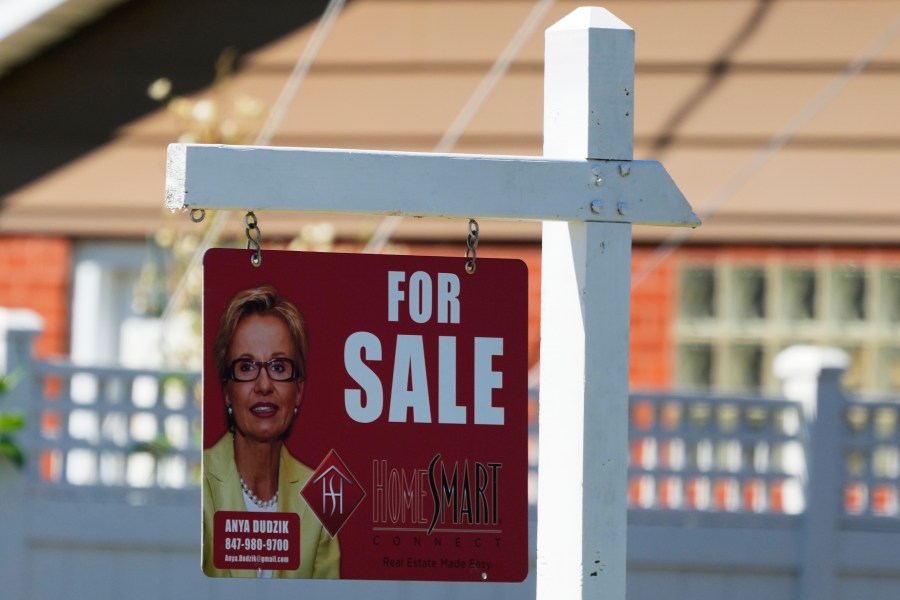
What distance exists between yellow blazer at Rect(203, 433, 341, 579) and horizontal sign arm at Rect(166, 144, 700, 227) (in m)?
0.42

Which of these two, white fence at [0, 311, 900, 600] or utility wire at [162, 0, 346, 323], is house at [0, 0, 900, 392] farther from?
white fence at [0, 311, 900, 600]

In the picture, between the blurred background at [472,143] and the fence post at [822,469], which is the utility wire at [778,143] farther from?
the fence post at [822,469]

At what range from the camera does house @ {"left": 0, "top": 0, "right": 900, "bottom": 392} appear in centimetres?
763

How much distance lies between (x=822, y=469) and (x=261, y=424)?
4.01m

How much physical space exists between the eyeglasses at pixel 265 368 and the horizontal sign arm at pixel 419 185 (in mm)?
264

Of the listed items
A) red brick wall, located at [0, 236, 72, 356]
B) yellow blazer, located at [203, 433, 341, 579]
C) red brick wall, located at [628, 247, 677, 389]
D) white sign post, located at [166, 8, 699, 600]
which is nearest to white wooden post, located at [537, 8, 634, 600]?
white sign post, located at [166, 8, 699, 600]

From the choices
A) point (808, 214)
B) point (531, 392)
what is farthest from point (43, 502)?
point (808, 214)

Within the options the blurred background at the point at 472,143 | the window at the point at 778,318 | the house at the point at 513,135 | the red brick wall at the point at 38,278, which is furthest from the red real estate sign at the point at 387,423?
the red brick wall at the point at 38,278

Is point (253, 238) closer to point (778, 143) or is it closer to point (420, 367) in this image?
point (420, 367)

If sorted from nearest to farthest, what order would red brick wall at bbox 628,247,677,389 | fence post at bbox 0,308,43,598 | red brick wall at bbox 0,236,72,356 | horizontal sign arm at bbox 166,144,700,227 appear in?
horizontal sign arm at bbox 166,144,700,227 < fence post at bbox 0,308,43,598 < red brick wall at bbox 628,247,677,389 < red brick wall at bbox 0,236,72,356

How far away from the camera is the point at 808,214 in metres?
7.64

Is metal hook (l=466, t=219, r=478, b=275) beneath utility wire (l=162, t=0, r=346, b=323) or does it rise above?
beneath

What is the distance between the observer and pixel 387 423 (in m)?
2.34

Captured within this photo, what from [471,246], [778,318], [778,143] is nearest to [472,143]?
[778,143]
